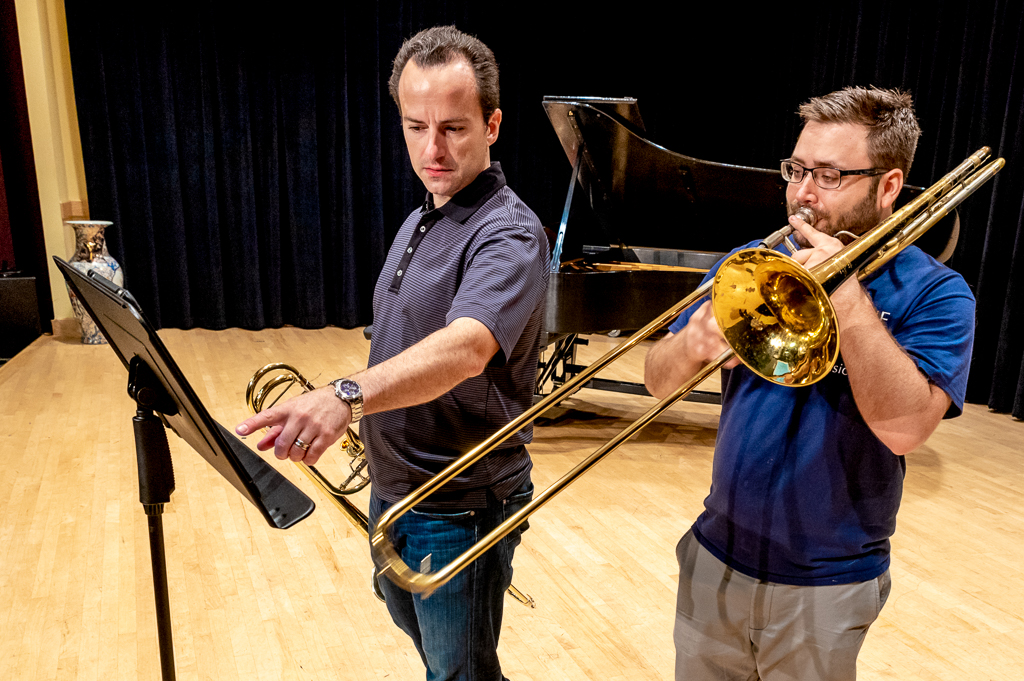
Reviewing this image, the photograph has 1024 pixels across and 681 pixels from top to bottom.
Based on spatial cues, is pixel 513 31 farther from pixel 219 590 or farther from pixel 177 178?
pixel 219 590

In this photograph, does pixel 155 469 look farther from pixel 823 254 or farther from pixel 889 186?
pixel 889 186

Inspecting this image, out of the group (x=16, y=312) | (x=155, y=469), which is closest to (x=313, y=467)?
(x=155, y=469)

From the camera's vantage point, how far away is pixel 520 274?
130cm

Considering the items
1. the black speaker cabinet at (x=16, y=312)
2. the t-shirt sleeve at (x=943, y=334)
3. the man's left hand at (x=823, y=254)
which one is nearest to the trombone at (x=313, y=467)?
the man's left hand at (x=823, y=254)

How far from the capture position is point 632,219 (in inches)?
177

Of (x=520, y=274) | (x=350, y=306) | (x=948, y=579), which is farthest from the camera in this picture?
(x=350, y=306)

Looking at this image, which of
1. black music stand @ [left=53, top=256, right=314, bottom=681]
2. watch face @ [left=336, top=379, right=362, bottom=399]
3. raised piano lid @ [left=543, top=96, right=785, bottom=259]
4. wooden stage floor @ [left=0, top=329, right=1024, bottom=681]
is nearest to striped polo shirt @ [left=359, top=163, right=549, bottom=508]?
watch face @ [left=336, top=379, right=362, bottom=399]

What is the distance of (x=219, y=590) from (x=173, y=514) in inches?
27.7

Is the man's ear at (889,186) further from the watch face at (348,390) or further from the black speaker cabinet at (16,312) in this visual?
the black speaker cabinet at (16,312)

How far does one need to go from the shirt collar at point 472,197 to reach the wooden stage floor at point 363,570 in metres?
1.51

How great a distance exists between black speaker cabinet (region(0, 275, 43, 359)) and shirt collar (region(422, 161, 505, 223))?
5.78m

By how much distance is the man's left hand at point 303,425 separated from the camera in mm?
993

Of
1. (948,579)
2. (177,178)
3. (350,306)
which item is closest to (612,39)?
(350,306)

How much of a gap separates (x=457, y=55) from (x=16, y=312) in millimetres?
6016
